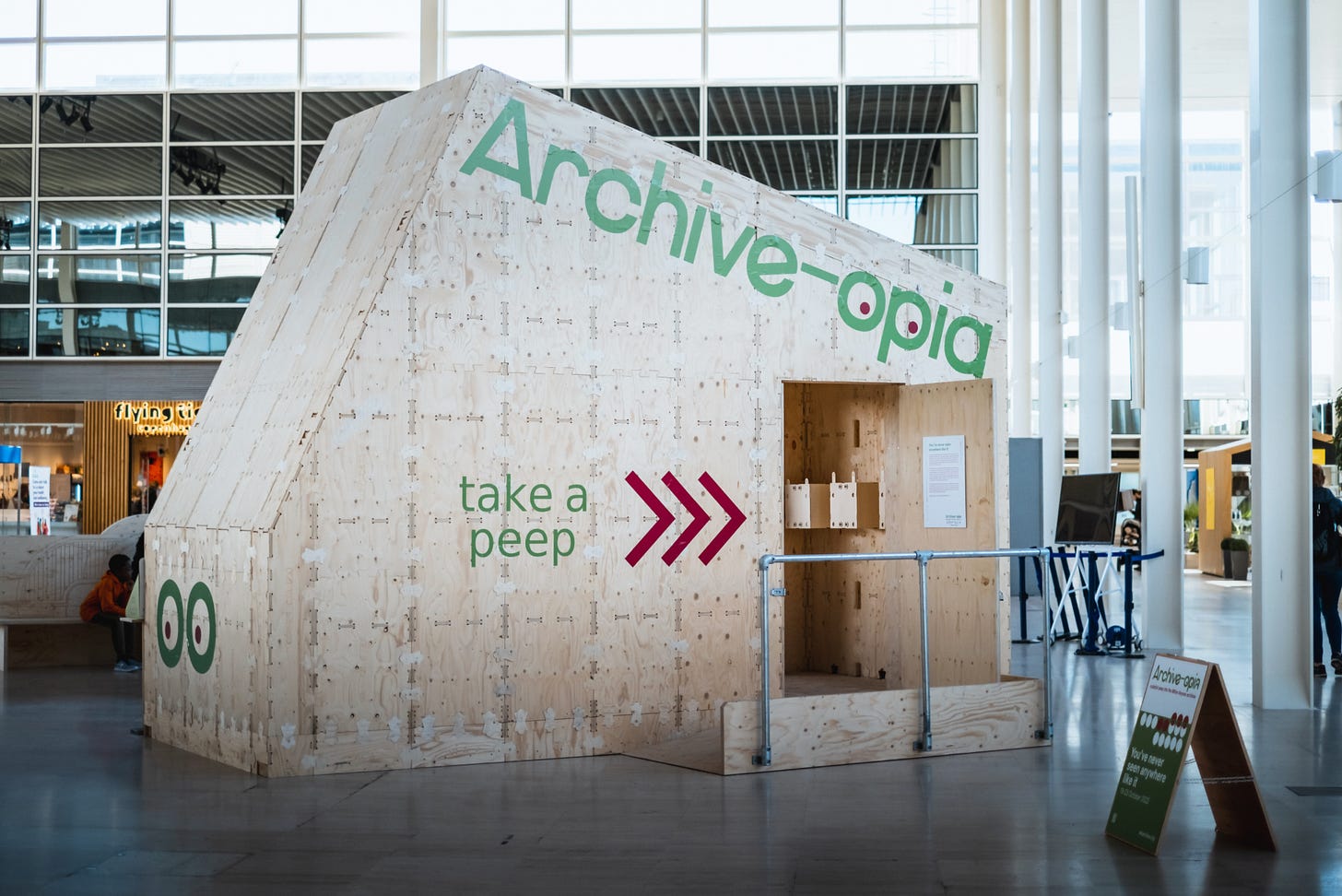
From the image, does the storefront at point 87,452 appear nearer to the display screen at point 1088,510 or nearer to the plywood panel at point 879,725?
the display screen at point 1088,510

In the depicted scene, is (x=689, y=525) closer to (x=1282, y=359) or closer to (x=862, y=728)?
(x=862, y=728)

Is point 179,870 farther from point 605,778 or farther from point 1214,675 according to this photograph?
point 1214,675

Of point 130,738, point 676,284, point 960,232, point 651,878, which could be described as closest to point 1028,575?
point 960,232

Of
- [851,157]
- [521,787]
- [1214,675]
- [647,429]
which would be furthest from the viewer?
[851,157]

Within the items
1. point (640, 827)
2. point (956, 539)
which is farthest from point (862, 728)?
point (956, 539)

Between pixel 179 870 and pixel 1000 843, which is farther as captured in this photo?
pixel 1000 843

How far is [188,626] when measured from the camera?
8.73m

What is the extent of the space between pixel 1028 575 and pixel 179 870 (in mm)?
16631

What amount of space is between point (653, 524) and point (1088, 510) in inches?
265

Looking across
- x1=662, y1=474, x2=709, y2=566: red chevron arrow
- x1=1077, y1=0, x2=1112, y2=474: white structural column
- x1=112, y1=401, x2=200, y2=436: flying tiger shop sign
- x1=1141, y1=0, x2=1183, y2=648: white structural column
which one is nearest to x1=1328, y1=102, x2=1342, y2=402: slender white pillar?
x1=1077, y1=0, x2=1112, y2=474: white structural column

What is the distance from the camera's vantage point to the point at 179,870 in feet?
19.1

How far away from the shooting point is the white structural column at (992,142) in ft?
76.7

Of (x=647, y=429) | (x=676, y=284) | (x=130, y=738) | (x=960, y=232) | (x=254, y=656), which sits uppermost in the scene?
(x=960, y=232)

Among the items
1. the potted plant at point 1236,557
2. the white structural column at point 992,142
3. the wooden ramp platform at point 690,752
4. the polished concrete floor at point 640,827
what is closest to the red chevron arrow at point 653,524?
the wooden ramp platform at point 690,752
